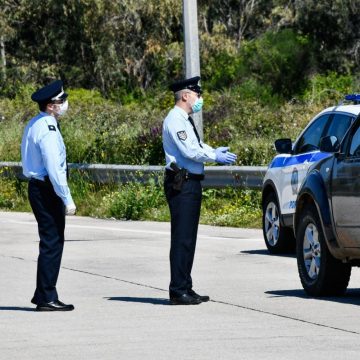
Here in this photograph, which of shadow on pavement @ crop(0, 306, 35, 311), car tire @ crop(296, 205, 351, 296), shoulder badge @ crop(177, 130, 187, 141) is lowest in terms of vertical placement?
shadow on pavement @ crop(0, 306, 35, 311)

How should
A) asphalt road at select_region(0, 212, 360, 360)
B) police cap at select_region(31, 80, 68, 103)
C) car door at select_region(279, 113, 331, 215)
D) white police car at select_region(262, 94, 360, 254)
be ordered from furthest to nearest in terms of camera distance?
car door at select_region(279, 113, 331, 215) → white police car at select_region(262, 94, 360, 254) → police cap at select_region(31, 80, 68, 103) → asphalt road at select_region(0, 212, 360, 360)

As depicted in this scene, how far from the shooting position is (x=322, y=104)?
27359 mm

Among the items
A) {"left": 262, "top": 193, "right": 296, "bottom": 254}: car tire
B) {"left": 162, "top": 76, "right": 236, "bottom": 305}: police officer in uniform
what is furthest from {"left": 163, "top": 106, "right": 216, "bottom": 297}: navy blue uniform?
{"left": 262, "top": 193, "right": 296, "bottom": 254}: car tire

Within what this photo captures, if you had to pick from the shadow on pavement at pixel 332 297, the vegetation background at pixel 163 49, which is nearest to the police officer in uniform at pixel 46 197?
the shadow on pavement at pixel 332 297

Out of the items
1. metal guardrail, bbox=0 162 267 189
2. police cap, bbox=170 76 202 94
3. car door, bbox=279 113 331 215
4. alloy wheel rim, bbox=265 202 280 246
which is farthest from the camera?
metal guardrail, bbox=0 162 267 189

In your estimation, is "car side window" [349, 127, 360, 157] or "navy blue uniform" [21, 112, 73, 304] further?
"car side window" [349, 127, 360, 157]

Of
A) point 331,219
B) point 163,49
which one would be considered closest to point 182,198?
point 331,219

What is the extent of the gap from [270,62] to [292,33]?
2.92 meters

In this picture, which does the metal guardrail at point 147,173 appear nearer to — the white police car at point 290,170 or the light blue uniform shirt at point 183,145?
the white police car at point 290,170

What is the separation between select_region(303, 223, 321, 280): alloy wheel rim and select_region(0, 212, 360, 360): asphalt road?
9.9 inches

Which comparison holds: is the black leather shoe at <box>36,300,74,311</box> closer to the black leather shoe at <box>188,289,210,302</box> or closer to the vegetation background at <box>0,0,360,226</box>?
the black leather shoe at <box>188,289,210,302</box>

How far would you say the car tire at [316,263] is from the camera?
37.6 ft

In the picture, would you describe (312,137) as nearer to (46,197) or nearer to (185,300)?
(185,300)

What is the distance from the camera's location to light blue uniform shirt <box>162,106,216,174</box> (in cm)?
1112
